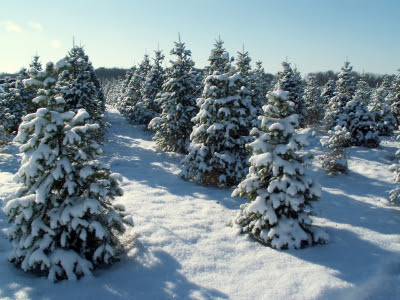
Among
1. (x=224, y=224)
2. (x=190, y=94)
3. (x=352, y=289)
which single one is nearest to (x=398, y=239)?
(x=352, y=289)

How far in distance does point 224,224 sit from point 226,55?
302 inches

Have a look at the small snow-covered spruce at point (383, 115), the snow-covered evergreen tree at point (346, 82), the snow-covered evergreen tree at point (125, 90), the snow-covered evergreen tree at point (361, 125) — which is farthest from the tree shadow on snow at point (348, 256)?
the snow-covered evergreen tree at point (125, 90)

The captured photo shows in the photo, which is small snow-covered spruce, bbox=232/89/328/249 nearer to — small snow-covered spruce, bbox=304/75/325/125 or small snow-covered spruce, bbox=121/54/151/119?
small snow-covered spruce, bbox=304/75/325/125

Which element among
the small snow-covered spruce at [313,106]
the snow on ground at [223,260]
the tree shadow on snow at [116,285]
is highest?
the small snow-covered spruce at [313,106]

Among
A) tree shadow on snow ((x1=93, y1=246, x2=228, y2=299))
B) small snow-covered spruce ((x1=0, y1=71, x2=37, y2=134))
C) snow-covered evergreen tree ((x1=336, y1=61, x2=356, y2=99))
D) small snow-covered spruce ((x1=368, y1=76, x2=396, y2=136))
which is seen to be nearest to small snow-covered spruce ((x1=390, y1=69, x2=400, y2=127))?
small snow-covered spruce ((x1=368, y1=76, x2=396, y2=136))

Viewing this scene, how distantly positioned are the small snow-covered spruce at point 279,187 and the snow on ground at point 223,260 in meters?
0.33

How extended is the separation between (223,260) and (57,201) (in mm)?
3818

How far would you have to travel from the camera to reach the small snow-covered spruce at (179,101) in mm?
15805

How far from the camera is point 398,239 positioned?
6.57m

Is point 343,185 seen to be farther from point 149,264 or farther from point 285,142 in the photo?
point 149,264

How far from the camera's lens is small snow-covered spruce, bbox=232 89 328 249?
607 cm

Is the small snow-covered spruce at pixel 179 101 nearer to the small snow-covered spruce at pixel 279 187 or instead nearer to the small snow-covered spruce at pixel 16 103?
the small snow-covered spruce at pixel 279 187

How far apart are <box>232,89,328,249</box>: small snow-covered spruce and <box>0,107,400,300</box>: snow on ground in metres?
0.33

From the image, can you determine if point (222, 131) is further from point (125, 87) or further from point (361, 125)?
point (125, 87)
